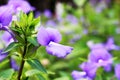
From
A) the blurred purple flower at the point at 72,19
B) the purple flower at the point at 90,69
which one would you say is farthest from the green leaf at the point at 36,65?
the blurred purple flower at the point at 72,19

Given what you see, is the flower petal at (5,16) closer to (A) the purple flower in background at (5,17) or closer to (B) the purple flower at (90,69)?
(A) the purple flower in background at (5,17)

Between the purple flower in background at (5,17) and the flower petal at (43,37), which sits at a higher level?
the purple flower in background at (5,17)

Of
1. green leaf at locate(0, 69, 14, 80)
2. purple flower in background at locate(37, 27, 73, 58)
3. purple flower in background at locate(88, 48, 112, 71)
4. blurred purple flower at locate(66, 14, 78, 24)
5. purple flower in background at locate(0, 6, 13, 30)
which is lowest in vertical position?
green leaf at locate(0, 69, 14, 80)

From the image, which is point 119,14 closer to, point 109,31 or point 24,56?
point 109,31

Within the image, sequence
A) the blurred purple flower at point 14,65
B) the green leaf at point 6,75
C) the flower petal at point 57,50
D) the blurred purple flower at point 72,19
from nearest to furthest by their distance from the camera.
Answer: the flower petal at point 57,50 < the green leaf at point 6,75 < the blurred purple flower at point 14,65 < the blurred purple flower at point 72,19

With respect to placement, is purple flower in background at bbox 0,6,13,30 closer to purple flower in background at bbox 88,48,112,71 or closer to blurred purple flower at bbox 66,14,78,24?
purple flower in background at bbox 88,48,112,71

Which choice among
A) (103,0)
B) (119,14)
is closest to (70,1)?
(103,0)

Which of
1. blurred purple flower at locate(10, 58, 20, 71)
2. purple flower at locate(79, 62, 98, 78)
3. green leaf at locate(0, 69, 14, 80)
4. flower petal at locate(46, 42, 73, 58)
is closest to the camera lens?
flower petal at locate(46, 42, 73, 58)

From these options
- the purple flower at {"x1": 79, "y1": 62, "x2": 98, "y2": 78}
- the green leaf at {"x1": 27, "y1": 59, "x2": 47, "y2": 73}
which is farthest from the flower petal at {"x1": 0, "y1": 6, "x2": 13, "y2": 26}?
the purple flower at {"x1": 79, "y1": 62, "x2": 98, "y2": 78}
